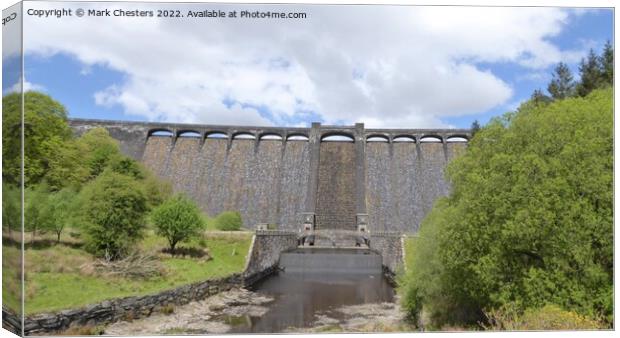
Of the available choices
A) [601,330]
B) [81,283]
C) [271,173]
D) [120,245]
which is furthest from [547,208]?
[271,173]

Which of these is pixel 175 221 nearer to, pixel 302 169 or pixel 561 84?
→ pixel 561 84

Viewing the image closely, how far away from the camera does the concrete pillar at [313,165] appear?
4283 centimetres

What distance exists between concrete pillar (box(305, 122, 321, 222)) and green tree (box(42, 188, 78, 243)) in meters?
22.2

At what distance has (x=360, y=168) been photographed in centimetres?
4734

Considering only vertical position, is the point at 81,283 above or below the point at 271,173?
below

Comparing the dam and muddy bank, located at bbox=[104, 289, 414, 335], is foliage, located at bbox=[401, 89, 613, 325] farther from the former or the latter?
the dam

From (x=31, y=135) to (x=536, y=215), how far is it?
11221mm

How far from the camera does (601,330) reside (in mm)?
10758

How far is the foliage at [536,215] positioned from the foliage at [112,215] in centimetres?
1085

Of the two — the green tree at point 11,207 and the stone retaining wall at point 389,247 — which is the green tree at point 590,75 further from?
the green tree at point 11,207

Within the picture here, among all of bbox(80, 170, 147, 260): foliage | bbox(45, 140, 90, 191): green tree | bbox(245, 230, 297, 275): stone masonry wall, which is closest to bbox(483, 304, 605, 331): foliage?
bbox(80, 170, 147, 260): foliage

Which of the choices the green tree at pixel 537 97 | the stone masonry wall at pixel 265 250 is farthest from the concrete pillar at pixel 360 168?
the green tree at pixel 537 97

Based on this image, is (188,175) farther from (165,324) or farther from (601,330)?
(601,330)

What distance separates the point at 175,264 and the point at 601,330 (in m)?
15.5
